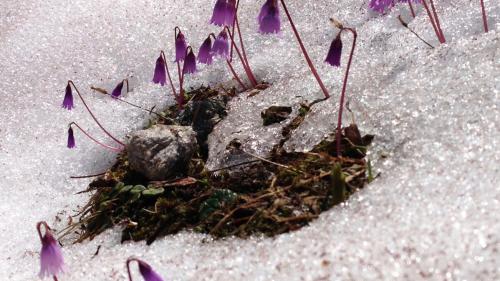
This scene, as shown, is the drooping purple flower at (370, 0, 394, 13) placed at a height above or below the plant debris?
above

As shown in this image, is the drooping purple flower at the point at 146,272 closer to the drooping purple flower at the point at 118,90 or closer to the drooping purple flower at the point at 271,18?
the drooping purple flower at the point at 271,18

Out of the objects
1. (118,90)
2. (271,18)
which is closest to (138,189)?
(271,18)

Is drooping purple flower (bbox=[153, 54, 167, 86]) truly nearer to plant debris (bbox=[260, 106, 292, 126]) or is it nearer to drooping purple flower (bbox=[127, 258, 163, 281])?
plant debris (bbox=[260, 106, 292, 126])

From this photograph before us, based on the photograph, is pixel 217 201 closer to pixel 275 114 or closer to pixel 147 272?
pixel 147 272

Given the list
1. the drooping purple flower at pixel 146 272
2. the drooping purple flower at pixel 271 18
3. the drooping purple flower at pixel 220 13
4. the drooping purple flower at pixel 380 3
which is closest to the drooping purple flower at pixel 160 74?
the drooping purple flower at pixel 220 13

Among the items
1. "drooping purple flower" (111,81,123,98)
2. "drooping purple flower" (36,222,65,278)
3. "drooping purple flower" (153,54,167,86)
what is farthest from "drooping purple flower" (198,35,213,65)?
"drooping purple flower" (36,222,65,278)

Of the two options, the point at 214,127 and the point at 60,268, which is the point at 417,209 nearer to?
the point at 60,268

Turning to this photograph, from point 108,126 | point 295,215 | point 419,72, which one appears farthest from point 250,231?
point 108,126

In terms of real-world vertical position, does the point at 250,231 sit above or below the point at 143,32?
below
